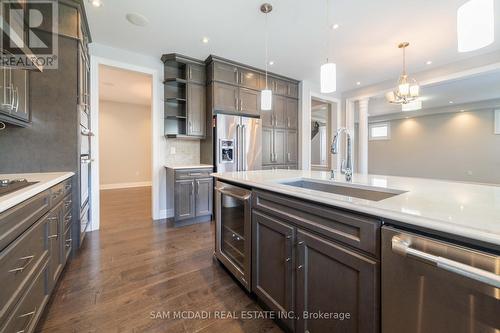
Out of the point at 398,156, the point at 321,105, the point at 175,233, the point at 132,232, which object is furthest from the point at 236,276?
the point at 398,156

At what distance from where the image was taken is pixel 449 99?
6.39 meters

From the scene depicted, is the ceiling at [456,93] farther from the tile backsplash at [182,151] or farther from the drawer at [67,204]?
the drawer at [67,204]

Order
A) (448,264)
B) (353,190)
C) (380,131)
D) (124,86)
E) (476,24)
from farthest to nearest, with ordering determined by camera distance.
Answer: (380,131) < (124,86) < (353,190) < (476,24) < (448,264)

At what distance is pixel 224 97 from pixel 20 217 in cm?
314

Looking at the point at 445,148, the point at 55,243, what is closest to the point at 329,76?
the point at 55,243

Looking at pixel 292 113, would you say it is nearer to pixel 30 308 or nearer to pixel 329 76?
pixel 329 76

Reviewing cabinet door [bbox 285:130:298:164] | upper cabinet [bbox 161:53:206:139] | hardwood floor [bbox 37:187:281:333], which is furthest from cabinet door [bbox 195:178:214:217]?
cabinet door [bbox 285:130:298:164]

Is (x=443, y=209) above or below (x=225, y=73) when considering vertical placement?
below

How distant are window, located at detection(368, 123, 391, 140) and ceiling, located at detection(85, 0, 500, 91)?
564 centimetres

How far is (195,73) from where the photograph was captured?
146 inches

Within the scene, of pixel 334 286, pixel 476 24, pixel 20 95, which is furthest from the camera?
pixel 20 95

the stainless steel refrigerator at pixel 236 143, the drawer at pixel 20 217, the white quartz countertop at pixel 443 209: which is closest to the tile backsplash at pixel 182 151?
the stainless steel refrigerator at pixel 236 143

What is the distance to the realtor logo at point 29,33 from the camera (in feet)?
5.45

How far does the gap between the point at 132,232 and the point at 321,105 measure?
6032 mm
